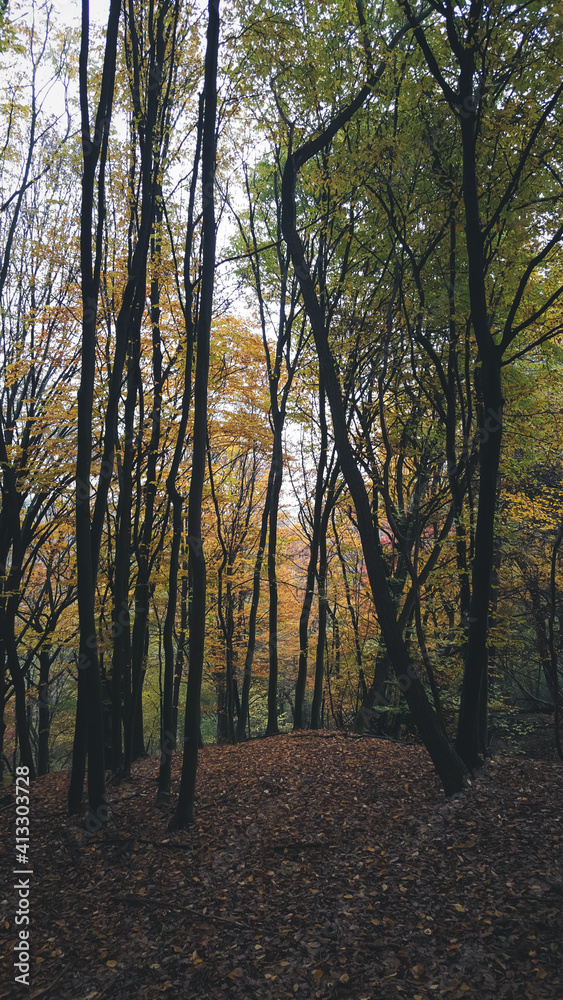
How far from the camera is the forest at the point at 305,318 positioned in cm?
567

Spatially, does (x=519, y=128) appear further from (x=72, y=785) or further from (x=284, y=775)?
(x=72, y=785)

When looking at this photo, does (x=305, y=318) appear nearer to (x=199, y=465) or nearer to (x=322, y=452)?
(x=322, y=452)

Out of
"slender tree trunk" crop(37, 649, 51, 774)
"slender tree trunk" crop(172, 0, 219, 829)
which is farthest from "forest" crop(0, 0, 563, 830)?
"slender tree trunk" crop(37, 649, 51, 774)

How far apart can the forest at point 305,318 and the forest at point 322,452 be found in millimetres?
61

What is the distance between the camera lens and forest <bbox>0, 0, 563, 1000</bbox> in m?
3.82

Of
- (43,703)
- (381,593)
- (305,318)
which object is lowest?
(43,703)

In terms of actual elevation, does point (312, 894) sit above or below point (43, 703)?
above

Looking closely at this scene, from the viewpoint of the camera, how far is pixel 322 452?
448 inches

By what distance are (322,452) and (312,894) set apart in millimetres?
8474

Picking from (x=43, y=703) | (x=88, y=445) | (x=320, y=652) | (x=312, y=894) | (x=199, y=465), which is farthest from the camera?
(x=43, y=703)

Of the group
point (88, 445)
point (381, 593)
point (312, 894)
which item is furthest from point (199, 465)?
point (312, 894)

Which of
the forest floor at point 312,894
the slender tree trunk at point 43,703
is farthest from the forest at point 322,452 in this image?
the slender tree trunk at point 43,703

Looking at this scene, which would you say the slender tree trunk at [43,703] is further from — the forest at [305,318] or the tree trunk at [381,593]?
the tree trunk at [381,593]

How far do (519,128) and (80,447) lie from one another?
613cm
